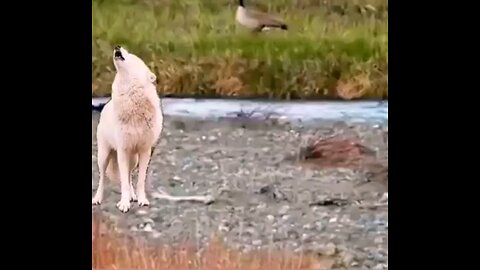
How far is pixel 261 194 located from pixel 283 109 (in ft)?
0.53

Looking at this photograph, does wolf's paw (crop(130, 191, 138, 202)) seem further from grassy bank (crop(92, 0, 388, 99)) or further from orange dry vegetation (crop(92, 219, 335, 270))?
grassy bank (crop(92, 0, 388, 99))

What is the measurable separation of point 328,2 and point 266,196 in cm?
38

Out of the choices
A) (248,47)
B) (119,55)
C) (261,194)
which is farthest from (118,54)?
(261,194)

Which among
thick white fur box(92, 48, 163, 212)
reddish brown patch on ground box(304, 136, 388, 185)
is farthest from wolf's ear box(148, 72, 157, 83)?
reddish brown patch on ground box(304, 136, 388, 185)

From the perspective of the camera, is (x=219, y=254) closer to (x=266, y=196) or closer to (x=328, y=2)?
(x=266, y=196)

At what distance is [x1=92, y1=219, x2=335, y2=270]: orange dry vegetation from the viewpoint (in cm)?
141

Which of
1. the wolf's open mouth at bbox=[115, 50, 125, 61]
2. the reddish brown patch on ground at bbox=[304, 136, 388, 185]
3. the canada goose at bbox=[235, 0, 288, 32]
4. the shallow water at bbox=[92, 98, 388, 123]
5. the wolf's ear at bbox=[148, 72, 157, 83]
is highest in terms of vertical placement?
the canada goose at bbox=[235, 0, 288, 32]

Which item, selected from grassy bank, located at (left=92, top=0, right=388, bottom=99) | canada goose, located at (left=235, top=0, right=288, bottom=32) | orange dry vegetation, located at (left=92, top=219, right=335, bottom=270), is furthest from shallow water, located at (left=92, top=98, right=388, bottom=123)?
orange dry vegetation, located at (left=92, top=219, right=335, bottom=270)

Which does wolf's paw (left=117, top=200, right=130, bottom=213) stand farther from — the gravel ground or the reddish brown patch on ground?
the reddish brown patch on ground

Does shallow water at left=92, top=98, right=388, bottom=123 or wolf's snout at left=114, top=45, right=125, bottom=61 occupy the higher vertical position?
wolf's snout at left=114, top=45, right=125, bottom=61

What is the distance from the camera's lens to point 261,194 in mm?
1426

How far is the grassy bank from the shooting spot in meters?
1.42

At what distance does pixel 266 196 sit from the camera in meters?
1.42
